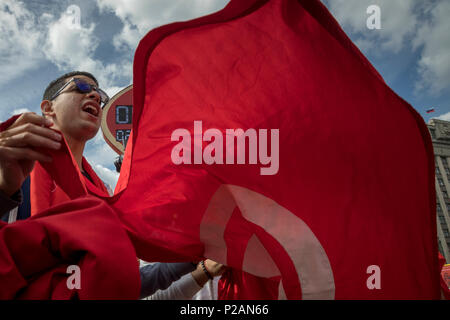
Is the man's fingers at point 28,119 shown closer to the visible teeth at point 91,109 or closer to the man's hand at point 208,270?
the visible teeth at point 91,109

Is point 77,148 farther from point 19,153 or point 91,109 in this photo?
point 19,153

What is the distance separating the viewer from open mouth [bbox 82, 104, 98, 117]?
5.41 ft

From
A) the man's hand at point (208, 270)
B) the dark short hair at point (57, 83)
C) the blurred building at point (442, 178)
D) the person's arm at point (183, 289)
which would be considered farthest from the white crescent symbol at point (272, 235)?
the blurred building at point (442, 178)

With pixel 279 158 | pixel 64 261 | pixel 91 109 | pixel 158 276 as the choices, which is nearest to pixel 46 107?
pixel 91 109

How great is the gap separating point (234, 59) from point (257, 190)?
1.70ft

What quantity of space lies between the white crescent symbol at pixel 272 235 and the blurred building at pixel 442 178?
34.7 meters

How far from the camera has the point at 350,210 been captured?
104cm

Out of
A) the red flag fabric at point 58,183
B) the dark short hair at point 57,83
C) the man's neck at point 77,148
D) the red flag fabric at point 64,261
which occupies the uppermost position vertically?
the dark short hair at point 57,83

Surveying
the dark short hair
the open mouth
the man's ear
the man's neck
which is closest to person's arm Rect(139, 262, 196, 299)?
the man's neck

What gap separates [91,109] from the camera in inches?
66.9

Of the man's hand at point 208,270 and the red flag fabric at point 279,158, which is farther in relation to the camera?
the man's hand at point 208,270

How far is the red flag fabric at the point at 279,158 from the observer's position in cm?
102
